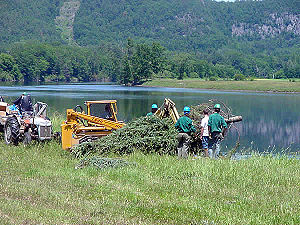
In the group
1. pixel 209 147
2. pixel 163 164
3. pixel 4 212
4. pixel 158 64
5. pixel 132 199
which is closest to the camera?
pixel 4 212

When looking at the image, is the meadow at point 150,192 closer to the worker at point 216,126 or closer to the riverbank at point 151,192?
the riverbank at point 151,192

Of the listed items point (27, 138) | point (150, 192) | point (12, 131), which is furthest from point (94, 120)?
point (150, 192)

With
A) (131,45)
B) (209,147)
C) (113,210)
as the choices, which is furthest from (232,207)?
(131,45)

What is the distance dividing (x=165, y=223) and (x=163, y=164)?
5484 mm

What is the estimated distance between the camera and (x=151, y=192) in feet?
32.9

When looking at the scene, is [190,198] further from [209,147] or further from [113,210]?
[209,147]

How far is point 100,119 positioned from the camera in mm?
16875

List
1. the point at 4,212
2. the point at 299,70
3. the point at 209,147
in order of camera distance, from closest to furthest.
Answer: the point at 4,212
the point at 209,147
the point at 299,70

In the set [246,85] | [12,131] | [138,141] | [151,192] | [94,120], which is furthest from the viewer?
[246,85]

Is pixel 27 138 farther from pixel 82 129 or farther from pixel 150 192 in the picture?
pixel 150 192

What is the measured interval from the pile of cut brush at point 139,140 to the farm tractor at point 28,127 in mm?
2077

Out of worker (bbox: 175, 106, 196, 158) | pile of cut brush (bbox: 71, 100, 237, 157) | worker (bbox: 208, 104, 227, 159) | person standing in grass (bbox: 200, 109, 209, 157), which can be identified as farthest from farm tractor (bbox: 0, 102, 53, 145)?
worker (bbox: 208, 104, 227, 159)

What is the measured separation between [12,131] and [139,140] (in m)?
5.04

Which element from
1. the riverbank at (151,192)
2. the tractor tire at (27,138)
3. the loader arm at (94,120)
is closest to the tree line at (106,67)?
the tractor tire at (27,138)
